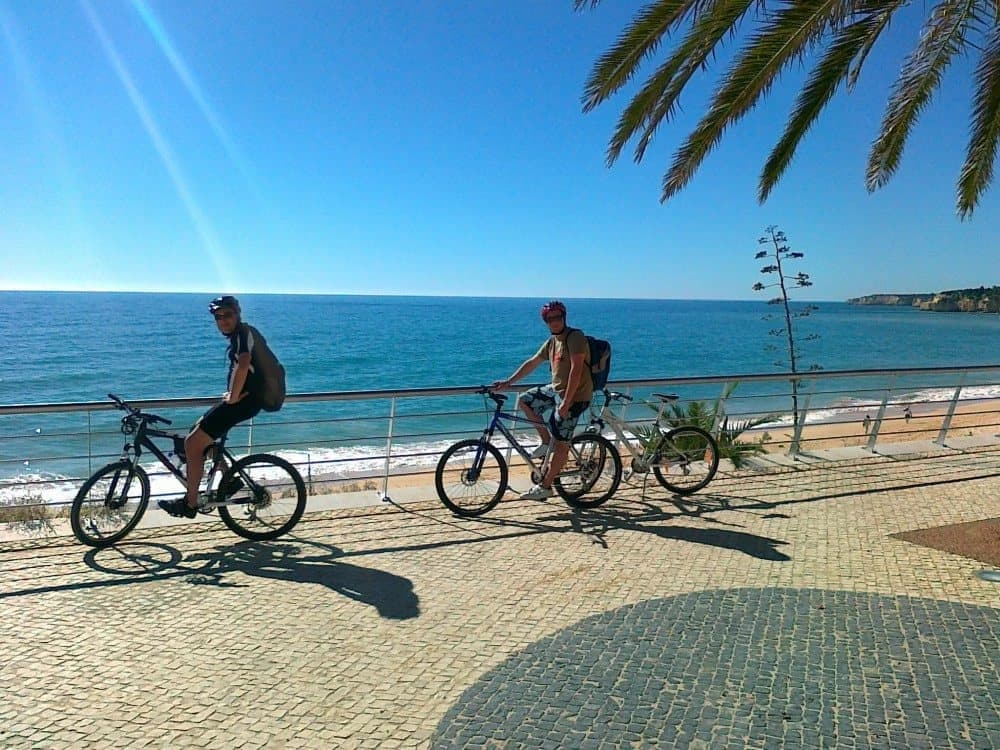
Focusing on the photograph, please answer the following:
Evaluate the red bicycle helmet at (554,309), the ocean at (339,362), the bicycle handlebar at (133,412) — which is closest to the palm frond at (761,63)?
the red bicycle helmet at (554,309)

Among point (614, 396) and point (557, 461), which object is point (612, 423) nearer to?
point (614, 396)

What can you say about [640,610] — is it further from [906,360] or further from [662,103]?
[906,360]

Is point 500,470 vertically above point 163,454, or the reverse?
point 163,454

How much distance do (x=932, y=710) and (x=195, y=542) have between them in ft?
15.3

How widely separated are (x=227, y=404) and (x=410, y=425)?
22.8 m

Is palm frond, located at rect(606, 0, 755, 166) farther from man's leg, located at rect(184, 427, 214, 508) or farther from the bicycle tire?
man's leg, located at rect(184, 427, 214, 508)

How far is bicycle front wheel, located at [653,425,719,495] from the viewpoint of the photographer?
693cm

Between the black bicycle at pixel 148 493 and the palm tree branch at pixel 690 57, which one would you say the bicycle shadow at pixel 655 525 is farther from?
the palm tree branch at pixel 690 57

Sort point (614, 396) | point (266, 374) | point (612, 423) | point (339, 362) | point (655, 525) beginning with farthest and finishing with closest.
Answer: point (339, 362), point (614, 396), point (612, 423), point (655, 525), point (266, 374)

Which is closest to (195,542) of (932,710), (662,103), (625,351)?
(932,710)

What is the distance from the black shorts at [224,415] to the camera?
5.32 m

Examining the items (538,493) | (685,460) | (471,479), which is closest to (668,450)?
(685,460)

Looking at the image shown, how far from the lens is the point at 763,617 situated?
3998 millimetres

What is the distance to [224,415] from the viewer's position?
5355mm
